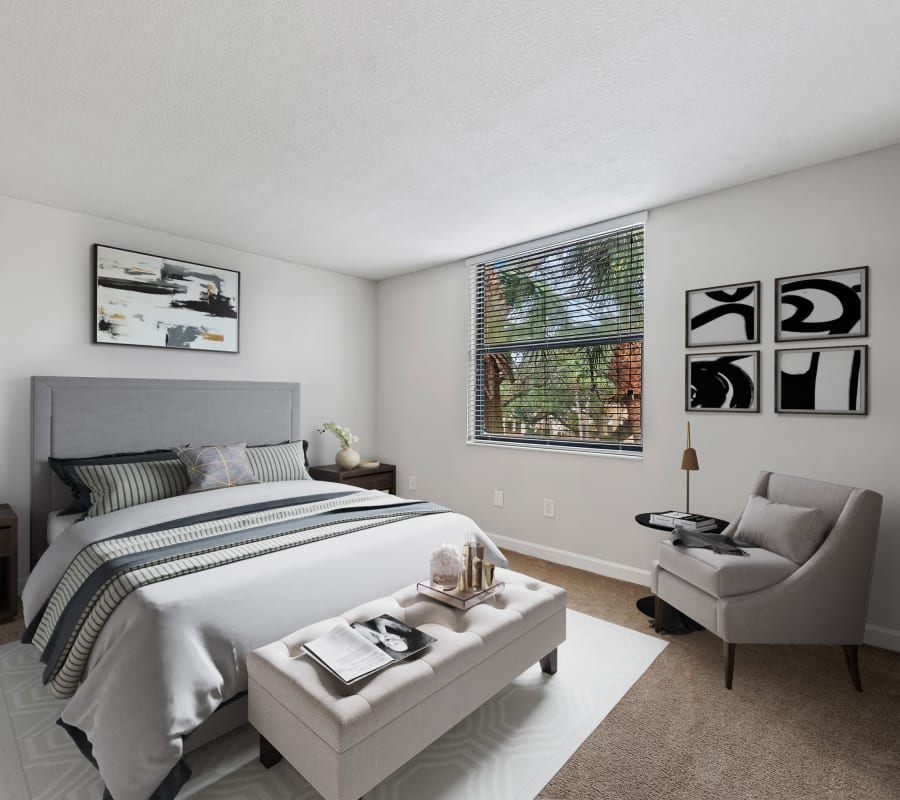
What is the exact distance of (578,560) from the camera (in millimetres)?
3658

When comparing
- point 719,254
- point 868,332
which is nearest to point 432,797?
point 868,332

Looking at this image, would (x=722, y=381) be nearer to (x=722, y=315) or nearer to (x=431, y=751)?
(x=722, y=315)

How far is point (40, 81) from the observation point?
1941 mm

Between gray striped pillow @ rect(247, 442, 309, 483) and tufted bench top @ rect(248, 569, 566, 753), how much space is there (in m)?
1.84

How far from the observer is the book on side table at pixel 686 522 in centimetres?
267

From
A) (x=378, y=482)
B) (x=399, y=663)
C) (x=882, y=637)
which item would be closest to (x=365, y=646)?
(x=399, y=663)

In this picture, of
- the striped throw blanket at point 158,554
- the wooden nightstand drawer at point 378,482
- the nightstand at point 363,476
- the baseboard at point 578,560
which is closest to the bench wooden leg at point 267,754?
the striped throw blanket at point 158,554

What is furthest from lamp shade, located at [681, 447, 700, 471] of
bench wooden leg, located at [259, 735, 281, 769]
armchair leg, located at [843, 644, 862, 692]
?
bench wooden leg, located at [259, 735, 281, 769]

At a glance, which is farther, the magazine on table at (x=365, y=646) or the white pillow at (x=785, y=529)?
the white pillow at (x=785, y=529)

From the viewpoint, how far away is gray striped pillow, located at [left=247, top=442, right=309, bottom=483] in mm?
3617

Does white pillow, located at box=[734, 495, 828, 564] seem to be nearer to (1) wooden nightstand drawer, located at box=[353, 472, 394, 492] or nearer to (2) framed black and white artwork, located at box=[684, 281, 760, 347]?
(2) framed black and white artwork, located at box=[684, 281, 760, 347]

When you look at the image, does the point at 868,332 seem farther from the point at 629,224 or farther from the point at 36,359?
the point at 36,359

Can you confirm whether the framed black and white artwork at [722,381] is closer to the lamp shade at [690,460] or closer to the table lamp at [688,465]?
the table lamp at [688,465]

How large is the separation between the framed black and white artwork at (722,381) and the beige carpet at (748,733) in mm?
1285
